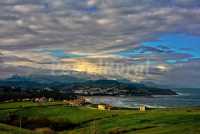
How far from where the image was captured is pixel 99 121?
87375 millimetres

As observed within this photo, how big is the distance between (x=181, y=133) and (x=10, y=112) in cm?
6661

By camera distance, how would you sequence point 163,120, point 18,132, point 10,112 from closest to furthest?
point 18,132
point 163,120
point 10,112

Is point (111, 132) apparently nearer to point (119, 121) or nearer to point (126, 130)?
point (126, 130)

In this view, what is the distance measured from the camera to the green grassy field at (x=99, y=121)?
63725mm

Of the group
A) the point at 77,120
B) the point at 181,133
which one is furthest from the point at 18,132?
the point at 77,120

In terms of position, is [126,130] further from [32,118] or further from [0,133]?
[32,118]

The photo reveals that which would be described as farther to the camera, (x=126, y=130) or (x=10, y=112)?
(x=10, y=112)

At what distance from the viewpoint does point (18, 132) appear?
5216cm

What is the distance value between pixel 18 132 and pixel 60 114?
56489 millimetres

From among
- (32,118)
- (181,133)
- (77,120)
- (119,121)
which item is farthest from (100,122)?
(181,133)

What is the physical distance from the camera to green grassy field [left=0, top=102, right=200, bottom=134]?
63.7m

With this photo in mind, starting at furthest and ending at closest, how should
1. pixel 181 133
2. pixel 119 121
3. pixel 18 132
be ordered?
pixel 119 121, pixel 181 133, pixel 18 132

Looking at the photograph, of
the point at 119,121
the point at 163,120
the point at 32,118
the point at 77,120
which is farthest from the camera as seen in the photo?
the point at 32,118

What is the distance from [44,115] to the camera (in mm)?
107438
